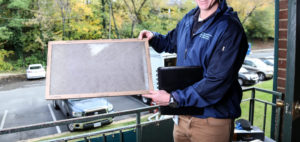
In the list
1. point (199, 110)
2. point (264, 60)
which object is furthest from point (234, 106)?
point (264, 60)

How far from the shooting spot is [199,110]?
3.10 feet

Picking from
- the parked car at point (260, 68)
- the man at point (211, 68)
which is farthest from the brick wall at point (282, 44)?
the parked car at point (260, 68)

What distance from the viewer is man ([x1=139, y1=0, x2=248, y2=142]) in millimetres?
826

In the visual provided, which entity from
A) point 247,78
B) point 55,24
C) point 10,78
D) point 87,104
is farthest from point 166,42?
point 247,78

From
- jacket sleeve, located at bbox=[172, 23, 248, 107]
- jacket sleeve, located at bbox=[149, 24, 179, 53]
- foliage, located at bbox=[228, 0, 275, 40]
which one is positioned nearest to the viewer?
jacket sleeve, located at bbox=[172, 23, 248, 107]

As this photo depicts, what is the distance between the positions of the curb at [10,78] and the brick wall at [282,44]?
429cm

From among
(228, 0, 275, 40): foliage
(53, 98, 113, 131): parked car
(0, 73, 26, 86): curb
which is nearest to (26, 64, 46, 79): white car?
(0, 73, 26, 86): curb

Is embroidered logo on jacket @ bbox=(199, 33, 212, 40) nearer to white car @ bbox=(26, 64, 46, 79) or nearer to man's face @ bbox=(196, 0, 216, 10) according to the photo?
man's face @ bbox=(196, 0, 216, 10)

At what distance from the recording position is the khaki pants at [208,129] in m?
0.94

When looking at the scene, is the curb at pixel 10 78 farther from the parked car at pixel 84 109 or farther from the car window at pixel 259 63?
the car window at pixel 259 63

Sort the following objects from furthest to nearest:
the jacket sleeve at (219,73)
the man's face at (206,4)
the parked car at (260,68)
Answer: the parked car at (260,68)
the man's face at (206,4)
the jacket sleeve at (219,73)

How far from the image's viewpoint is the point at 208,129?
3.12 ft

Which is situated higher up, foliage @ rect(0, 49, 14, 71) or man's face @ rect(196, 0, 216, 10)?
man's face @ rect(196, 0, 216, 10)

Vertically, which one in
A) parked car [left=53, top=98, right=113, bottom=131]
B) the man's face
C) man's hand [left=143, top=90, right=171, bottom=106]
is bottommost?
parked car [left=53, top=98, right=113, bottom=131]
